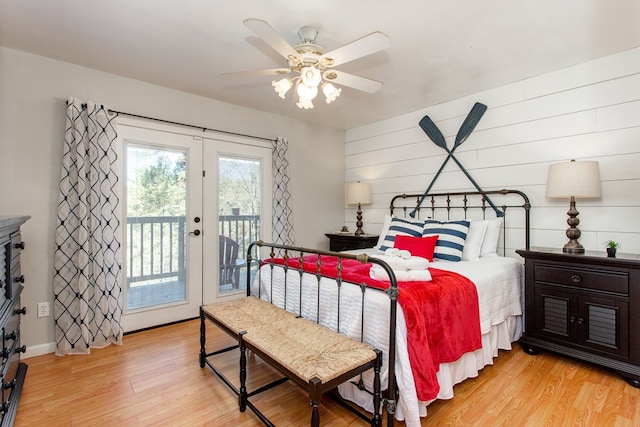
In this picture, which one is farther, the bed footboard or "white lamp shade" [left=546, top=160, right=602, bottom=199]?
"white lamp shade" [left=546, top=160, right=602, bottom=199]

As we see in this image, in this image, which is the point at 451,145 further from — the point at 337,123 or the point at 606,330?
the point at 606,330

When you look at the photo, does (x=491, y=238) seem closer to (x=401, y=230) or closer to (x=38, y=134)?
(x=401, y=230)

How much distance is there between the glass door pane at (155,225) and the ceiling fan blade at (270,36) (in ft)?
6.21

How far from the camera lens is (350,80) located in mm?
2256

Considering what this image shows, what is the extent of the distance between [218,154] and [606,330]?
370 centimetres

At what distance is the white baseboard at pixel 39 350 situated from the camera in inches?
99.4

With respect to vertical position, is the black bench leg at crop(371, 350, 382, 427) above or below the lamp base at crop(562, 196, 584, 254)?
below

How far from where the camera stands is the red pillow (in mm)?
2838

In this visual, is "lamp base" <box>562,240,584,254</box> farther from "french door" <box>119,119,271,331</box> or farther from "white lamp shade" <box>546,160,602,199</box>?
"french door" <box>119,119,271,331</box>

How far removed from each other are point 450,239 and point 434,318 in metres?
1.29

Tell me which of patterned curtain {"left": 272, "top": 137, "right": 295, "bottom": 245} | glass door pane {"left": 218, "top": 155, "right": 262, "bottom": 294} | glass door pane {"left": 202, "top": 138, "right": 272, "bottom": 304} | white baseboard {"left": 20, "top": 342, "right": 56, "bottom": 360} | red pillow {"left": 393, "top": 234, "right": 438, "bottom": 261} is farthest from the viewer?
patterned curtain {"left": 272, "top": 137, "right": 295, "bottom": 245}

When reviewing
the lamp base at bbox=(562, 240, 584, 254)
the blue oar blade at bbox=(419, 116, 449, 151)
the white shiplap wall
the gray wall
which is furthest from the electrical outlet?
the lamp base at bbox=(562, 240, 584, 254)

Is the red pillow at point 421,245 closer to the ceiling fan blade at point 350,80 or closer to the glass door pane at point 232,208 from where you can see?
the ceiling fan blade at point 350,80

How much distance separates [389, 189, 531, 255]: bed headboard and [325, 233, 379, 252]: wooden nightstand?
46 cm
